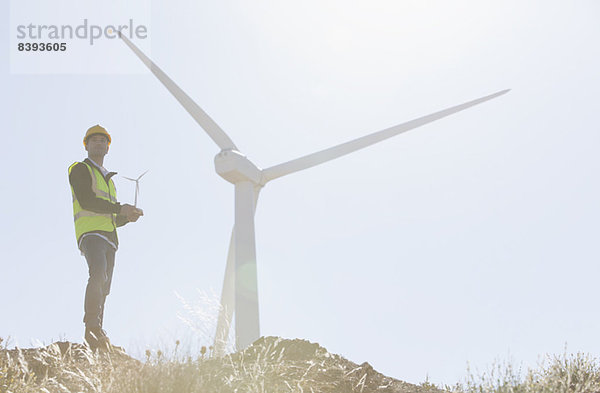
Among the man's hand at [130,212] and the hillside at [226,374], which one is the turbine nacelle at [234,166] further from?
the hillside at [226,374]

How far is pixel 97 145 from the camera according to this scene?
7.57 metres

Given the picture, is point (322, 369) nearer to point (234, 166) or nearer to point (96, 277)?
point (96, 277)

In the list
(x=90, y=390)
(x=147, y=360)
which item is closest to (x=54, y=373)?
(x=90, y=390)

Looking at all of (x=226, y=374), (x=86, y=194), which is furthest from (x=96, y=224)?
(x=226, y=374)

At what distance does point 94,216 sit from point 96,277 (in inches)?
31.2

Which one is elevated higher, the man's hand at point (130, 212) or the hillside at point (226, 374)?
the man's hand at point (130, 212)

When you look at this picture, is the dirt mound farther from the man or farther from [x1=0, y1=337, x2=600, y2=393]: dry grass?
the man

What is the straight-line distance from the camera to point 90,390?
4840mm

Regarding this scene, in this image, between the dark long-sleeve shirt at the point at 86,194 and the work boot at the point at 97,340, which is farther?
the dark long-sleeve shirt at the point at 86,194

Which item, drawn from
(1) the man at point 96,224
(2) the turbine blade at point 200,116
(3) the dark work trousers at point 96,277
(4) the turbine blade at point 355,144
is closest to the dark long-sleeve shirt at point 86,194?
(1) the man at point 96,224

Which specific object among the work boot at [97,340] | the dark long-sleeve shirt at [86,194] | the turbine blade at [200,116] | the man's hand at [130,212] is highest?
the turbine blade at [200,116]

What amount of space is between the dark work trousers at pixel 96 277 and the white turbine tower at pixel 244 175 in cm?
755

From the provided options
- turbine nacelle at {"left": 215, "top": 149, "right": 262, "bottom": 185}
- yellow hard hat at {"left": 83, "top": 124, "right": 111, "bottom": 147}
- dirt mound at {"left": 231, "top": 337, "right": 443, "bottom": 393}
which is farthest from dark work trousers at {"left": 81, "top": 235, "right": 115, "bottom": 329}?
turbine nacelle at {"left": 215, "top": 149, "right": 262, "bottom": 185}

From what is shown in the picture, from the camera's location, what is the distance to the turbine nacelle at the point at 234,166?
1708 cm
